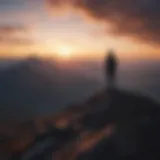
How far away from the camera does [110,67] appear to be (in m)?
1.61

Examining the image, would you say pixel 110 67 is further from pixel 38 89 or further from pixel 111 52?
pixel 38 89

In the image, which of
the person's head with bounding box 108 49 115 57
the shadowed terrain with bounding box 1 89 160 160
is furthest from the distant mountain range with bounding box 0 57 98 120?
the person's head with bounding box 108 49 115 57

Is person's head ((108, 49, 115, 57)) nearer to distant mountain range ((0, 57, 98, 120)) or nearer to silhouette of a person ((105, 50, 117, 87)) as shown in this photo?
silhouette of a person ((105, 50, 117, 87))

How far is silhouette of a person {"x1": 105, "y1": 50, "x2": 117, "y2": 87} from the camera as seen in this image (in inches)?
62.8

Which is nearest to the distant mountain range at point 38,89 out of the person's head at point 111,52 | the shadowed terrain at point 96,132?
the shadowed terrain at point 96,132

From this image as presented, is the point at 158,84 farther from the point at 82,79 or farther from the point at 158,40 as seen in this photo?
the point at 82,79

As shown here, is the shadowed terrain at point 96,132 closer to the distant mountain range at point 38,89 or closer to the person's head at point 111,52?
the distant mountain range at point 38,89

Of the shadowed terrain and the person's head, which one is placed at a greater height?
the person's head

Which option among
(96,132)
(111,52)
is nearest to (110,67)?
(111,52)

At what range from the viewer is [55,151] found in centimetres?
153

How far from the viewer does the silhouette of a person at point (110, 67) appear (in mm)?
1596

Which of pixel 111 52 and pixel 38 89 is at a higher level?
pixel 111 52

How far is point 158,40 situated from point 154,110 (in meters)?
0.39

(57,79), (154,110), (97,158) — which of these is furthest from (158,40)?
(97,158)
